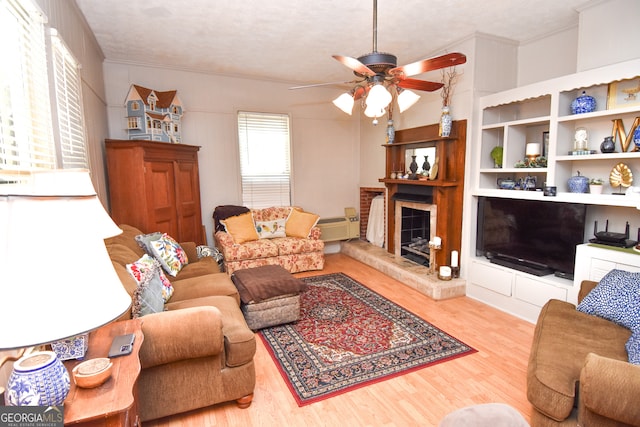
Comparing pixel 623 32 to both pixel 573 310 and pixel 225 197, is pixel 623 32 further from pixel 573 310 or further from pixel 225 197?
pixel 225 197

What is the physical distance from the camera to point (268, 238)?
4.87 metres

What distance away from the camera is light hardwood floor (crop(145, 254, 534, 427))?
1999 millimetres

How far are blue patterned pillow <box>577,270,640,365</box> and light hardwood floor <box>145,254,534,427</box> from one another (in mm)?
656

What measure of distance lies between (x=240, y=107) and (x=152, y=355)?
4.05m

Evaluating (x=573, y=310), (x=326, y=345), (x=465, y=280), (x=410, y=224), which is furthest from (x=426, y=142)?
(x=326, y=345)

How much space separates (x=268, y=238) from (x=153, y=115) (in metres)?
2.18

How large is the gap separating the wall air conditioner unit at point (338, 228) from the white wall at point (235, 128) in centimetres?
21

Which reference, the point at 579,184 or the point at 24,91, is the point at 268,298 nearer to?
the point at 24,91

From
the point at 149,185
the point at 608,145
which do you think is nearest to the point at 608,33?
the point at 608,145

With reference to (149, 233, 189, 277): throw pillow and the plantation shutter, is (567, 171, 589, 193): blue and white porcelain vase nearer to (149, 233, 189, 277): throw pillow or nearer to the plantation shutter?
(149, 233, 189, 277): throw pillow

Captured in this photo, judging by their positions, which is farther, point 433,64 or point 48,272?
point 433,64

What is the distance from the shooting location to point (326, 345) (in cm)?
280

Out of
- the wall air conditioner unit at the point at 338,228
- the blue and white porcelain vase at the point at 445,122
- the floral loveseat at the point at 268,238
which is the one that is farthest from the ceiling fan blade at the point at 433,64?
the wall air conditioner unit at the point at 338,228

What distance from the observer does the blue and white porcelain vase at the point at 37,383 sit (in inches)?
37.6
